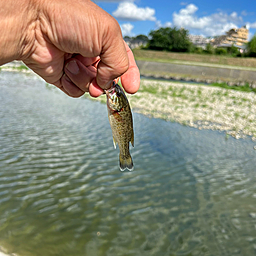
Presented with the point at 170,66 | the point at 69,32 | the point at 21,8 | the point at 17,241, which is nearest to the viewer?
the point at 21,8

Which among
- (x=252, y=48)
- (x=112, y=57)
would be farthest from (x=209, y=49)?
(x=112, y=57)

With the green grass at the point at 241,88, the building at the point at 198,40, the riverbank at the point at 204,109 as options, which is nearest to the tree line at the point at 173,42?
the building at the point at 198,40

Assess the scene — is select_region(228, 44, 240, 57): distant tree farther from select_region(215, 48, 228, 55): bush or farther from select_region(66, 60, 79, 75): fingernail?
select_region(66, 60, 79, 75): fingernail

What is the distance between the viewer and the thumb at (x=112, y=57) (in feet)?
8.44

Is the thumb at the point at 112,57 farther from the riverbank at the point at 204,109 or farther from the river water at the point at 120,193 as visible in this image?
the riverbank at the point at 204,109

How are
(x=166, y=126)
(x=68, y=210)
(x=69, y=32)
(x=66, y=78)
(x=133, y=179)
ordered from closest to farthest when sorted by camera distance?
(x=69, y=32) < (x=66, y=78) < (x=68, y=210) < (x=133, y=179) < (x=166, y=126)

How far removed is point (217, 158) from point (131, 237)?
556 cm

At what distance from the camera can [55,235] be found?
19.2ft

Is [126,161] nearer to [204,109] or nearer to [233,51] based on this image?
[204,109]

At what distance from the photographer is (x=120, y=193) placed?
24.8 ft

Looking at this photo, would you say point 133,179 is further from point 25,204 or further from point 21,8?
point 21,8

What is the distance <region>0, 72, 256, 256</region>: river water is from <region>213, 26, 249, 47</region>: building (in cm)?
4740

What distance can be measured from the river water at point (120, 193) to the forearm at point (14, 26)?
4.31 m

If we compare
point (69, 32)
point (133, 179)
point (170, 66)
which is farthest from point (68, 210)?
point (170, 66)
